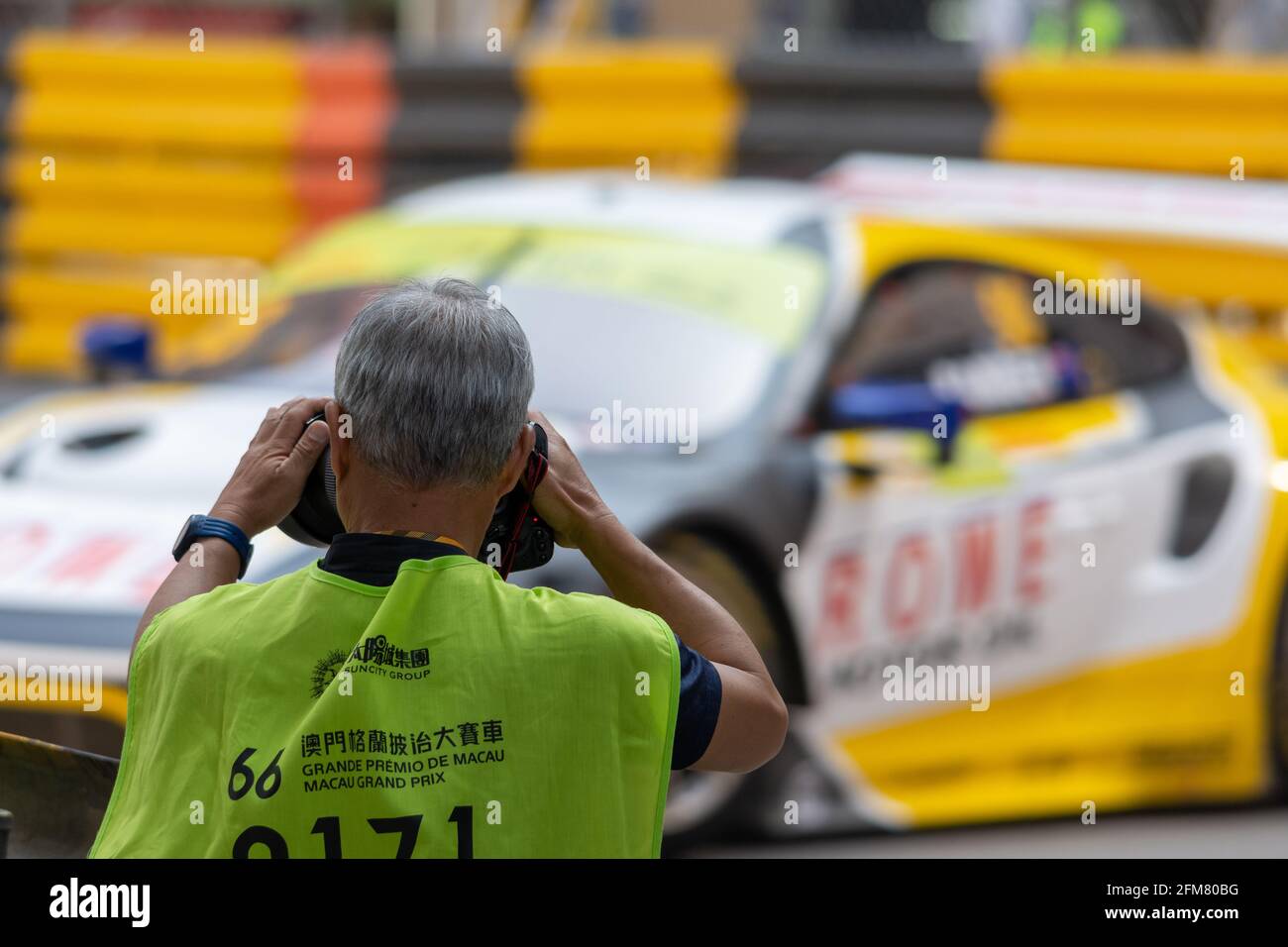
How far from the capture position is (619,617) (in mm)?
1946

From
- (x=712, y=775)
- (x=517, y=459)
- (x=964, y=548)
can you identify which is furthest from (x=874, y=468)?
(x=517, y=459)

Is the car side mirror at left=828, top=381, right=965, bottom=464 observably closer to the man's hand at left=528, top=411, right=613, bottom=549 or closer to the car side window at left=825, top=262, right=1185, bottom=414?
the car side window at left=825, top=262, right=1185, bottom=414

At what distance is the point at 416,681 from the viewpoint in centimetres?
190

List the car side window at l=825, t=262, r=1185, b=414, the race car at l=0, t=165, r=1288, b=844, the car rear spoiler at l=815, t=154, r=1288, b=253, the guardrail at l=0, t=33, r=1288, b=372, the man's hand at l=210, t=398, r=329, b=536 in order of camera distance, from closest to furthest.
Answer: the man's hand at l=210, t=398, r=329, b=536 → the race car at l=0, t=165, r=1288, b=844 → the car side window at l=825, t=262, r=1185, b=414 → the car rear spoiler at l=815, t=154, r=1288, b=253 → the guardrail at l=0, t=33, r=1288, b=372

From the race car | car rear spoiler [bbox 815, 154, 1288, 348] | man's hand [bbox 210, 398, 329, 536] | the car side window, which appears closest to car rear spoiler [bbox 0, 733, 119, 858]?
man's hand [bbox 210, 398, 329, 536]

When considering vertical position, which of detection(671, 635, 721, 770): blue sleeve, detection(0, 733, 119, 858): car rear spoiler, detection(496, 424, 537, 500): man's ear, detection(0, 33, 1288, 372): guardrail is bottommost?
detection(0, 733, 119, 858): car rear spoiler

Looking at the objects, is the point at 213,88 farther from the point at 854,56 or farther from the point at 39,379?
the point at 854,56

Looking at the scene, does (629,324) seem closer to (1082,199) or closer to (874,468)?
(874,468)

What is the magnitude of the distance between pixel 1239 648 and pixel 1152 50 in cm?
807

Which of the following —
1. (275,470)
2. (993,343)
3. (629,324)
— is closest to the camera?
(275,470)

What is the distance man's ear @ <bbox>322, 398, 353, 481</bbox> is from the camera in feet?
6.57

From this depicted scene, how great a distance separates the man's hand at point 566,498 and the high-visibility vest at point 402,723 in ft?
0.41

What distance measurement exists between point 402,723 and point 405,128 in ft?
25.1

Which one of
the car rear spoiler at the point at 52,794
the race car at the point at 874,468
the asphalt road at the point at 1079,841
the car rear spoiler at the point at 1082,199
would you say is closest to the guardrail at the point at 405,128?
the car rear spoiler at the point at 1082,199
